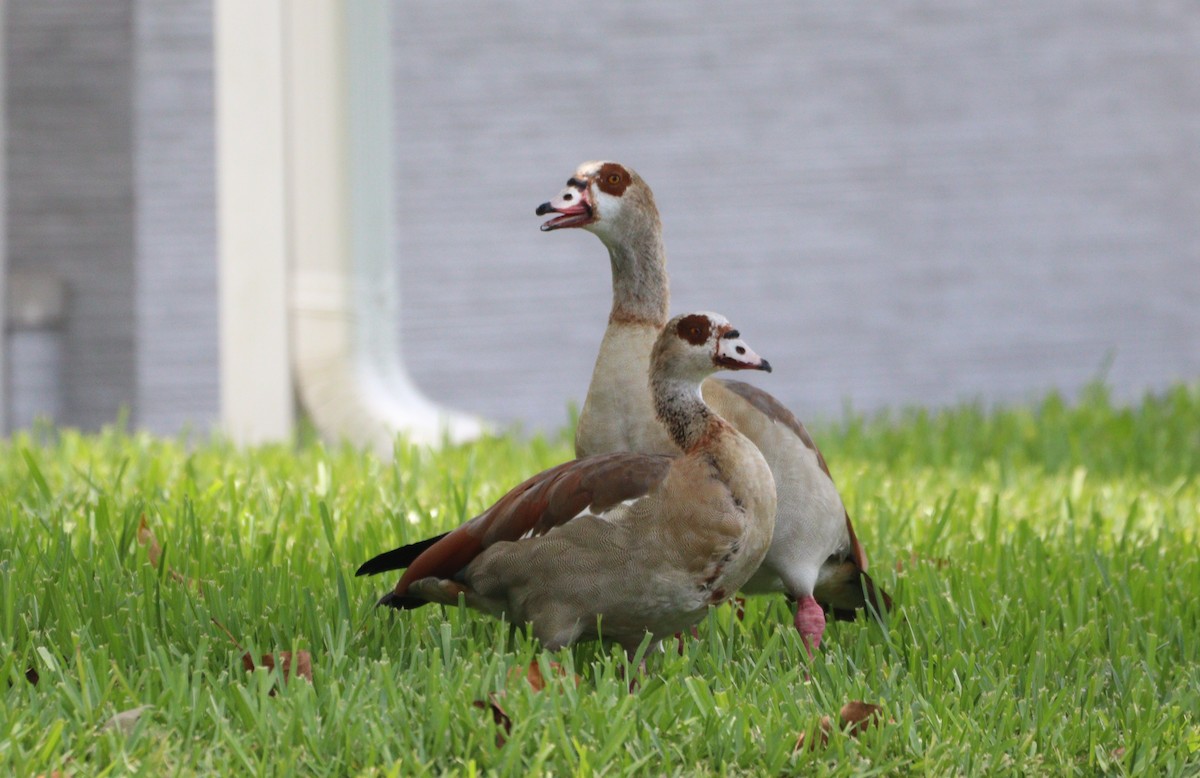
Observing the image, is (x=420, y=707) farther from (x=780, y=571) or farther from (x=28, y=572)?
(x=28, y=572)

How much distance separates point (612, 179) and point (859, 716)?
1.30 metres

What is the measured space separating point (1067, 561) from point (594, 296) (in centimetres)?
624

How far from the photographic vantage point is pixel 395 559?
3262mm

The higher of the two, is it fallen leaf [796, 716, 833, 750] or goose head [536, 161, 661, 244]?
goose head [536, 161, 661, 244]

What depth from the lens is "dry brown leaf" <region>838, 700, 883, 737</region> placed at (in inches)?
115

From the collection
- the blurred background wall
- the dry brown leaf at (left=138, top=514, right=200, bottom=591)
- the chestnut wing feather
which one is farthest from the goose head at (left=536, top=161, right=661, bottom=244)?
the blurred background wall

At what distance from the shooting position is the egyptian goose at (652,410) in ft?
11.0

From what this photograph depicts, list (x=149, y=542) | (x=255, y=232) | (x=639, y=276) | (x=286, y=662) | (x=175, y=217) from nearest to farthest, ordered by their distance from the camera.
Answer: (x=286, y=662) → (x=639, y=276) → (x=149, y=542) → (x=255, y=232) → (x=175, y=217)

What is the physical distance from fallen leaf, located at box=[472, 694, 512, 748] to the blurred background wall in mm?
7375

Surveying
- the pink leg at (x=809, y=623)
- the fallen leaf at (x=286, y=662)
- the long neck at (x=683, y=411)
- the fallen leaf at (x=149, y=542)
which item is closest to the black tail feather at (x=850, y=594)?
the pink leg at (x=809, y=623)

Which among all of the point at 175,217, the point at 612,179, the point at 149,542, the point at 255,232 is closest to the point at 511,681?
the point at 612,179

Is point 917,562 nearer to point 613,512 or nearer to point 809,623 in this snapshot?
point 809,623

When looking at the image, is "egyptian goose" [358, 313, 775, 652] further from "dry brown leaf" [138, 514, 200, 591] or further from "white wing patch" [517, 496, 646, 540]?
"dry brown leaf" [138, 514, 200, 591]

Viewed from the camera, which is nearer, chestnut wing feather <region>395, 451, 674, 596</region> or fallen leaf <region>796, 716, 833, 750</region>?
fallen leaf <region>796, 716, 833, 750</region>
